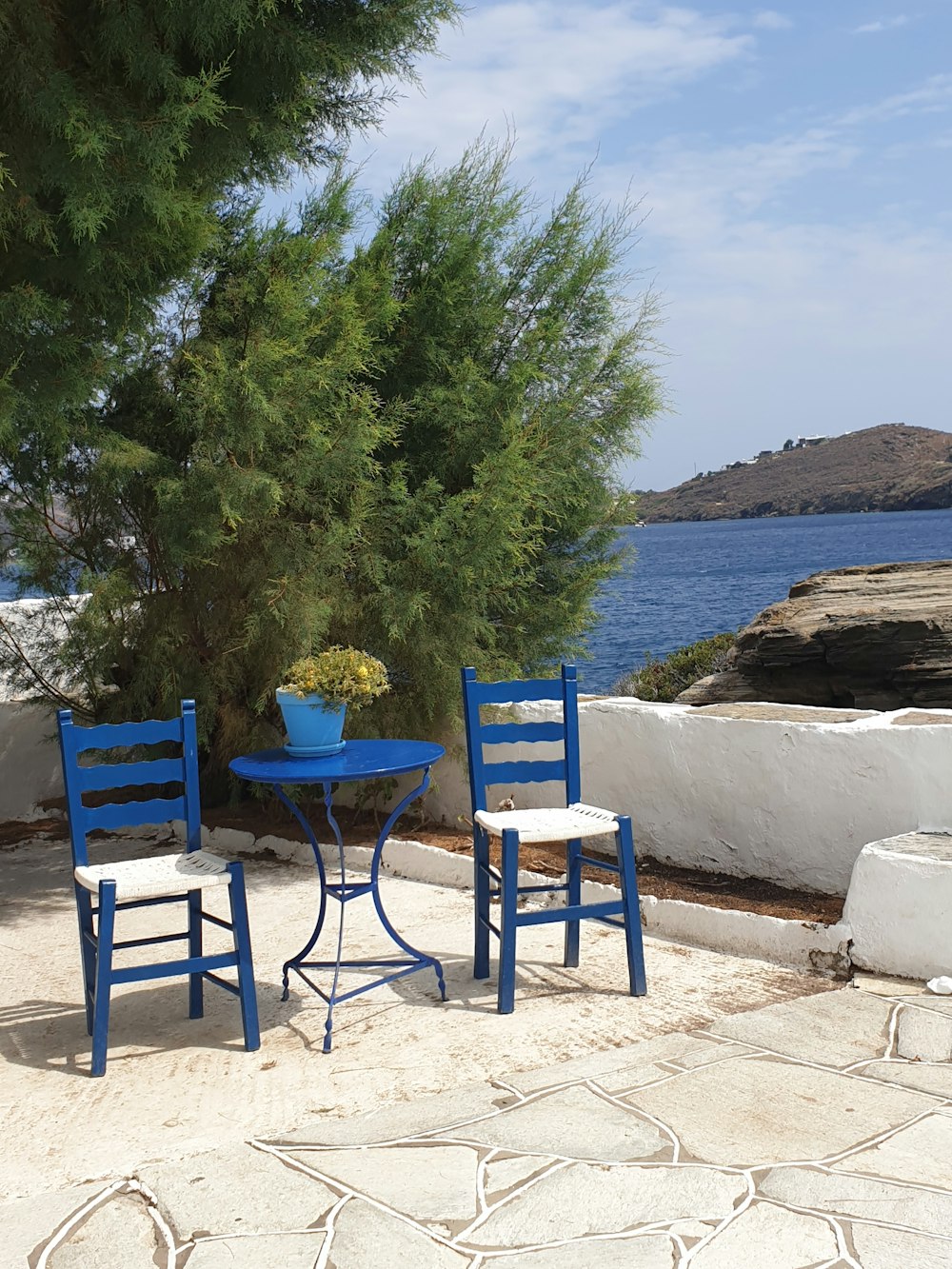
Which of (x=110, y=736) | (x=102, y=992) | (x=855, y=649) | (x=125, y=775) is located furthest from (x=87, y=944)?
(x=855, y=649)

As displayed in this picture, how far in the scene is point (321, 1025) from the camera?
4086 millimetres

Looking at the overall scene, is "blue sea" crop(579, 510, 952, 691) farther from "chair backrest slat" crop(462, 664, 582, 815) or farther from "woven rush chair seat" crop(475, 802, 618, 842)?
"woven rush chair seat" crop(475, 802, 618, 842)

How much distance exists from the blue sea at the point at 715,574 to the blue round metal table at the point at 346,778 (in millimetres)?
3756

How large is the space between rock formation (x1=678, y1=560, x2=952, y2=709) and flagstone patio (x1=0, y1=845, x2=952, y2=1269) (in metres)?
8.13

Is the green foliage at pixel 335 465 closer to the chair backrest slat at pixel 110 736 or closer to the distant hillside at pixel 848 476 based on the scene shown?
the chair backrest slat at pixel 110 736

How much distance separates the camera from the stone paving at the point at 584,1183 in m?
2.52

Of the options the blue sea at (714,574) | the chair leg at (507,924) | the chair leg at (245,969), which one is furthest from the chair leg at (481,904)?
the blue sea at (714,574)

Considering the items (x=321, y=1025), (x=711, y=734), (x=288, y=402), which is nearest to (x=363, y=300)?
(x=288, y=402)

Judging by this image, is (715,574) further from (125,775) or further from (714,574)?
(125,775)

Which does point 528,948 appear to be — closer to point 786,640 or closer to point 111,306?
point 111,306

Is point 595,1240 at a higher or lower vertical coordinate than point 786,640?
lower

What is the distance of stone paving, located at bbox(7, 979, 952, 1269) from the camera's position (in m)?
2.52

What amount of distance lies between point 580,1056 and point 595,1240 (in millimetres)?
1121

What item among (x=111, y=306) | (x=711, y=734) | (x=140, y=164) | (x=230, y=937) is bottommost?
(x=230, y=937)
